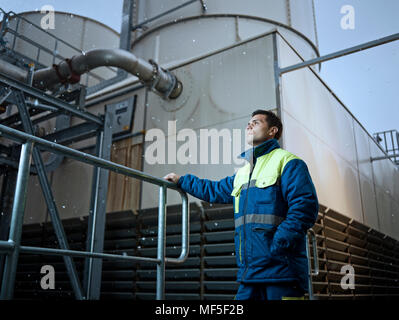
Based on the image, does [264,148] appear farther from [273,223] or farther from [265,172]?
[273,223]

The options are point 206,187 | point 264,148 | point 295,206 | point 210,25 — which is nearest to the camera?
point 295,206

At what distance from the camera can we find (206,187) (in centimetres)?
259

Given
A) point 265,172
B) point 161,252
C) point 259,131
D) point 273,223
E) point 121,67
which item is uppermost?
point 121,67

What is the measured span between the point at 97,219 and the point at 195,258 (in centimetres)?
175

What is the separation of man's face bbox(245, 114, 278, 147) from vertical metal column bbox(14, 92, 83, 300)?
3638 mm

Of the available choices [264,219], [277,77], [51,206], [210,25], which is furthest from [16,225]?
[210,25]

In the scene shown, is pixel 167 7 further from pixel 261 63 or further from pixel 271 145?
pixel 271 145

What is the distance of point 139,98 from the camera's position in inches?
280

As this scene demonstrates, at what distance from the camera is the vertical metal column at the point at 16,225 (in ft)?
4.73

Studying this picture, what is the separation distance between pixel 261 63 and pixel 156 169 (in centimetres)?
243

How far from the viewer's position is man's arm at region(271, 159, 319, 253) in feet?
6.22

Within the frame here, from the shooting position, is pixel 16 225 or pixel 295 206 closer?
pixel 16 225

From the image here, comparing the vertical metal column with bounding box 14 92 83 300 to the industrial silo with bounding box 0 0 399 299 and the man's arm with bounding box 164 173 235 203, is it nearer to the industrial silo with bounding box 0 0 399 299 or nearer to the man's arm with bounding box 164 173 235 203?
the industrial silo with bounding box 0 0 399 299

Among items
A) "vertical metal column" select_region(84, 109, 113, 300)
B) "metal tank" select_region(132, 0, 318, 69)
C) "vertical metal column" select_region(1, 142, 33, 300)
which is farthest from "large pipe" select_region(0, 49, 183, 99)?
"vertical metal column" select_region(1, 142, 33, 300)
